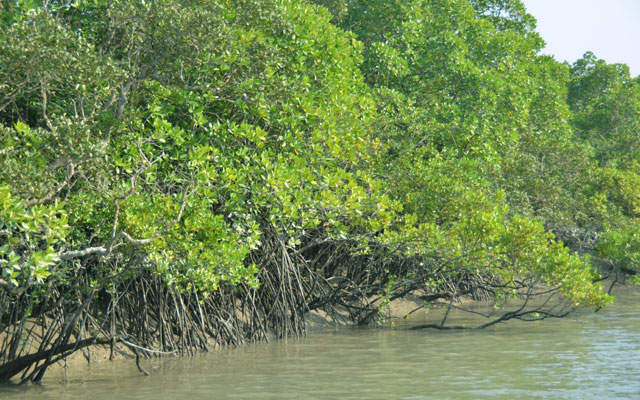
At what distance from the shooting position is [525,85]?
1767 centimetres

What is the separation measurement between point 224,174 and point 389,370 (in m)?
3.09

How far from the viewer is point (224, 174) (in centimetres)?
856

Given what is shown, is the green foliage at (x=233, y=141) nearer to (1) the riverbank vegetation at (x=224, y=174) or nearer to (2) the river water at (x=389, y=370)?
(1) the riverbank vegetation at (x=224, y=174)

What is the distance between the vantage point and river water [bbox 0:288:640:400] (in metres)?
7.63

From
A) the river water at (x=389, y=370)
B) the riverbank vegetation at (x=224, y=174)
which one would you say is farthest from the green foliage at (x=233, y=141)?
the river water at (x=389, y=370)

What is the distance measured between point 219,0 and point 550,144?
43.8 feet

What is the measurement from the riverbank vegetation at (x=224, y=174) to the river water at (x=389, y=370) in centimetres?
43

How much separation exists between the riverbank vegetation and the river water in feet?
1.41

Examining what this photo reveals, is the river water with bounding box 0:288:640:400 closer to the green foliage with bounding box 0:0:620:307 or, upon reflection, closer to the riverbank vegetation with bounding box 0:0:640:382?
the riverbank vegetation with bounding box 0:0:640:382

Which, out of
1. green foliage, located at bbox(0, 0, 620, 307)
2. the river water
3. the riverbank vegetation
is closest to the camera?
green foliage, located at bbox(0, 0, 620, 307)

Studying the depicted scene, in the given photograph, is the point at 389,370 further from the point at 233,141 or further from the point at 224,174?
the point at 233,141

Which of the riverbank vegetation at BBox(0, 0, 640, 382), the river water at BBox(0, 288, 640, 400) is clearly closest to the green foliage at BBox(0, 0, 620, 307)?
the riverbank vegetation at BBox(0, 0, 640, 382)

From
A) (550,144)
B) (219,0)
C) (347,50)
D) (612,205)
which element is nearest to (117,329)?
(219,0)

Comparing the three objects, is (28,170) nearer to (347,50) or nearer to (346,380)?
(346,380)
